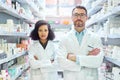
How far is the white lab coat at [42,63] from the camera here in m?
3.35

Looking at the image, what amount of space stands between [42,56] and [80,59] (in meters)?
0.93

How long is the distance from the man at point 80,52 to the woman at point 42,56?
60 centimetres

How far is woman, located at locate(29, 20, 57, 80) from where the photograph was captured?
336 centimetres

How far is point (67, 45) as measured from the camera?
2.87 meters

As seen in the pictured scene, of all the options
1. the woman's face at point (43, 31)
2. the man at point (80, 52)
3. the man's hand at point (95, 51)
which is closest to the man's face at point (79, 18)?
the man at point (80, 52)

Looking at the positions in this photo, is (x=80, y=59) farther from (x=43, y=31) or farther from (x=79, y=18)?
(x=43, y=31)

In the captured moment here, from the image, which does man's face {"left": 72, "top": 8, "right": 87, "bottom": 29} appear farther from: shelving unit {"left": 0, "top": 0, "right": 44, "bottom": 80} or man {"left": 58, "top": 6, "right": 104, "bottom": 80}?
shelving unit {"left": 0, "top": 0, "right": 44, "bottom": 80}

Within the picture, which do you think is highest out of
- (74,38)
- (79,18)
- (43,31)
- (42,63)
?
(79,18)

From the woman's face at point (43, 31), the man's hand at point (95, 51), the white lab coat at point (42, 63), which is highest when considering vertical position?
the woman's face at point (43, 31)

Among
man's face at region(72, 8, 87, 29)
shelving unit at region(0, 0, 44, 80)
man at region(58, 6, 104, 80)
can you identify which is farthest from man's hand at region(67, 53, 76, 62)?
shelving unit at region(0, 0, 44, 80)

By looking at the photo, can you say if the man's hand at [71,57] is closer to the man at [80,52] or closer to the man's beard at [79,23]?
the man at [80,52]

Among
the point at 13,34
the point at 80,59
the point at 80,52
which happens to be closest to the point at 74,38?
the point at 80,52

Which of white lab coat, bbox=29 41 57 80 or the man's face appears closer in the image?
the man's face

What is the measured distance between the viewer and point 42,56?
348 centimetres
